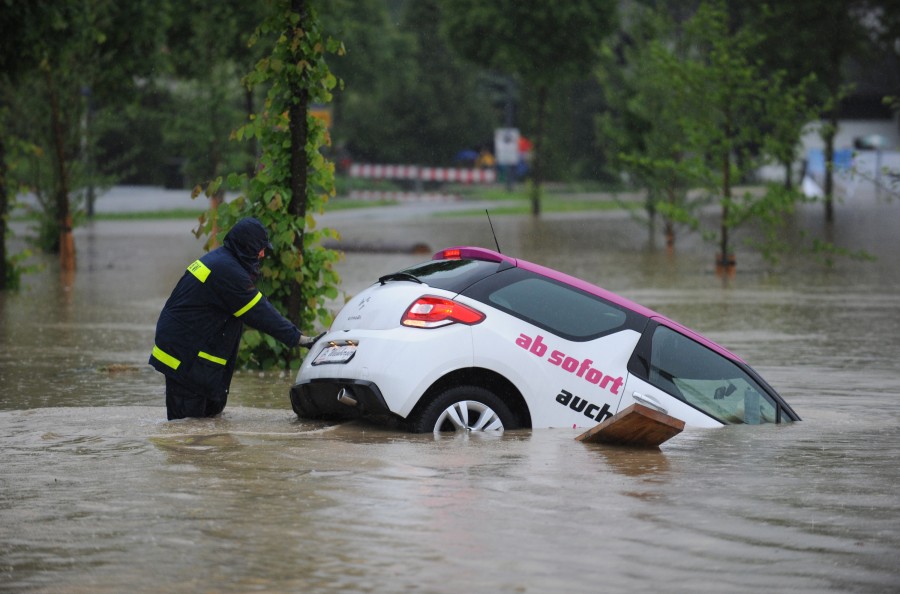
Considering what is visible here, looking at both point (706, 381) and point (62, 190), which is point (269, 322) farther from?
point (62, 190)

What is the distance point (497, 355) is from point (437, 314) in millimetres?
388

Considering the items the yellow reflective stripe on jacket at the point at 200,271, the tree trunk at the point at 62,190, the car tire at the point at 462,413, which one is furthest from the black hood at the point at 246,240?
the tree trunk at the point at 62,190

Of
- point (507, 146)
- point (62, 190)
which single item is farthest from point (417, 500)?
point (507, 146)

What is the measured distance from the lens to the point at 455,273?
8867 millimetres

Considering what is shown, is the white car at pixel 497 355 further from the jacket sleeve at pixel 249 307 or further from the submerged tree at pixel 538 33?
the submerged tree at pixel 538 33

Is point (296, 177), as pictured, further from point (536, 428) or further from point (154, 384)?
point (536, 428)

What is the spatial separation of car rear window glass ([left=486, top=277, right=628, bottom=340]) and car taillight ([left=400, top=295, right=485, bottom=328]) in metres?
0.18

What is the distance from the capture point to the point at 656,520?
21.5 feet

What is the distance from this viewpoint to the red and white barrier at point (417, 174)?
64.4m

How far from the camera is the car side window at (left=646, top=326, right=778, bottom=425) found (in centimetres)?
901

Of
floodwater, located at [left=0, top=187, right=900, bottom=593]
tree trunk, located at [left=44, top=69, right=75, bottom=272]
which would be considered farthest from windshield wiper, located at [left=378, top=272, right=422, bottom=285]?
tree trunk, located at [left=44, top=69, right=75, bottom=272]

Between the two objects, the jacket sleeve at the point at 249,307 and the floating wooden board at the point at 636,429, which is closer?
the floating wooden board at the point at 636,429

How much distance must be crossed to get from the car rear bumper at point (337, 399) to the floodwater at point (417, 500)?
13 centimetres

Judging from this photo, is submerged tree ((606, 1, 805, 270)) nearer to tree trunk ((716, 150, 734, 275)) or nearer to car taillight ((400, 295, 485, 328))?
tree trunk ((716, 150, 734, 275))
